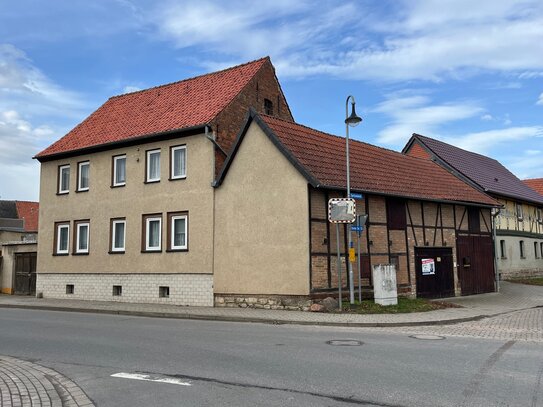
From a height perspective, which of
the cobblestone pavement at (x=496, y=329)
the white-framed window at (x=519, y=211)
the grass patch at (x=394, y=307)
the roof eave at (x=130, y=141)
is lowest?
the cobblestone pavement at (x=496, y=329)

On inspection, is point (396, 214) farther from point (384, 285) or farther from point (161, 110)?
point (161, 110)

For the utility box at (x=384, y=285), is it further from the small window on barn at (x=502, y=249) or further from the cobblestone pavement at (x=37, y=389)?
the small window on barn at (x=502, y=249)

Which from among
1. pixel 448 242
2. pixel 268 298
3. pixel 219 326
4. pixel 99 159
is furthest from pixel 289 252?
pixel 99 159

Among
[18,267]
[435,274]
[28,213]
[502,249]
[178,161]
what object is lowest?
[435,274]

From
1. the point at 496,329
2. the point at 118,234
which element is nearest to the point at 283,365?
the point at 496,329

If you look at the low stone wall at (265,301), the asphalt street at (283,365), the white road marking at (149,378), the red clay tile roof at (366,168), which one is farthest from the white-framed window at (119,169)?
the white road marking at (149,378)

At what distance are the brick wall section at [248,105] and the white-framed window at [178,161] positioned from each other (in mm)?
1672

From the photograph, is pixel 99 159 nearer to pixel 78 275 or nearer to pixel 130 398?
pixel 78 275

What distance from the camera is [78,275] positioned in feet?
76.4

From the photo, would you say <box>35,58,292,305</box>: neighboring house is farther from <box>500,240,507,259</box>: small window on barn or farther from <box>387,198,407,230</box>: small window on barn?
<box>500,240,507,259</box>: small window on barn

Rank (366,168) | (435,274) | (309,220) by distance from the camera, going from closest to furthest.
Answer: (309,220) < (366,168) < (435,274)

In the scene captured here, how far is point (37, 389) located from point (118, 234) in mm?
16393

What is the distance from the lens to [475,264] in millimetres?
23844

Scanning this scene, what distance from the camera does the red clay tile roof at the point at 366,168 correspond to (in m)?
18.0
